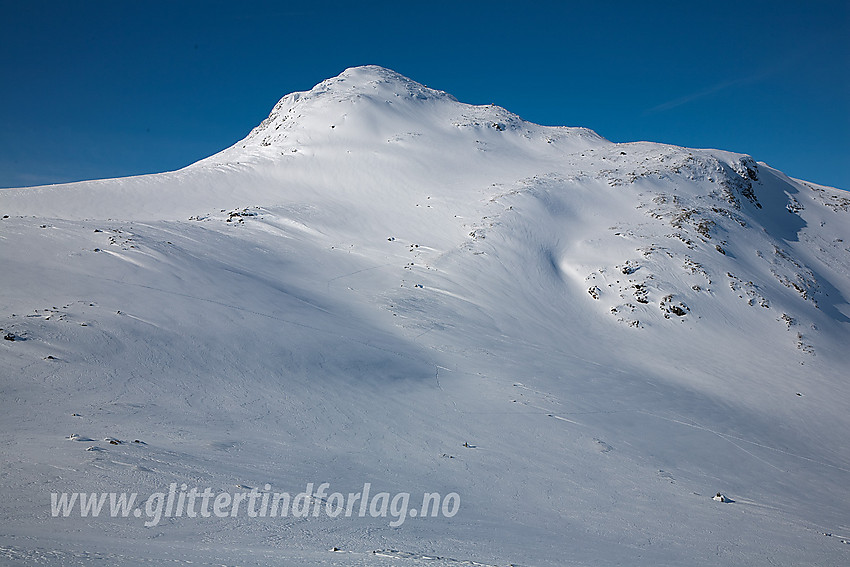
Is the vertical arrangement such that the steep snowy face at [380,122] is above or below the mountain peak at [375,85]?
below

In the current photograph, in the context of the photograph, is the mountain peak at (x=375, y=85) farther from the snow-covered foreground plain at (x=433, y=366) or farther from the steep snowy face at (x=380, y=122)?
the snow-covered foreground plain at (x=433, y=366)

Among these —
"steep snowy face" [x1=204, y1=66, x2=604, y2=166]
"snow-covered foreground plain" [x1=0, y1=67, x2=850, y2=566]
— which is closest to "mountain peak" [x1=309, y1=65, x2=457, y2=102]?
"steep snowy face" [x1=204, y1=66, x2=604, y2=166]

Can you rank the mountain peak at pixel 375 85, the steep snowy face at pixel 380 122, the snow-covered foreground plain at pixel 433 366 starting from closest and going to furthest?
the snow-covered foreground plain at pixel 433 366
the steep snowy face at pixel 380 122
the mountain peak at pixel 375 85

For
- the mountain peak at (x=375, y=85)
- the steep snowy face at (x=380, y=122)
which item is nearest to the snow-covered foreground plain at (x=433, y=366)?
the steep snowy face at (x=380, y=122)

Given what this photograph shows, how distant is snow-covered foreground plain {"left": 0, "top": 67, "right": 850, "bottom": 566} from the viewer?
6.72 meters

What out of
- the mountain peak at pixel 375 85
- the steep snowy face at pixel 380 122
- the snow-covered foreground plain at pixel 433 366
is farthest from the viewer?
the mountain peak at pixel 375 85

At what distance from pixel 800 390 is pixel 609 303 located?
795 centimetres

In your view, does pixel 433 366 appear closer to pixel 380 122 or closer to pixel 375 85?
pixel 380 122

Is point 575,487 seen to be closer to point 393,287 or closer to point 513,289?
point 393,287

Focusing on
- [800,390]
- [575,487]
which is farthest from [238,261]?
[800,390]

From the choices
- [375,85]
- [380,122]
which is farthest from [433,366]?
[375,85]

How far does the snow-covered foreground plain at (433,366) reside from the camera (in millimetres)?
6723

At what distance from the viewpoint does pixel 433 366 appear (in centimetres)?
1419

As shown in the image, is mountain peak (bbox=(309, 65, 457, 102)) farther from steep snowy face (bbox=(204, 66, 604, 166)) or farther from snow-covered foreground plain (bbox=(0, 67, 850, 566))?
snow-covered foreground plain (bbox=(0, 67, 850, 566))
